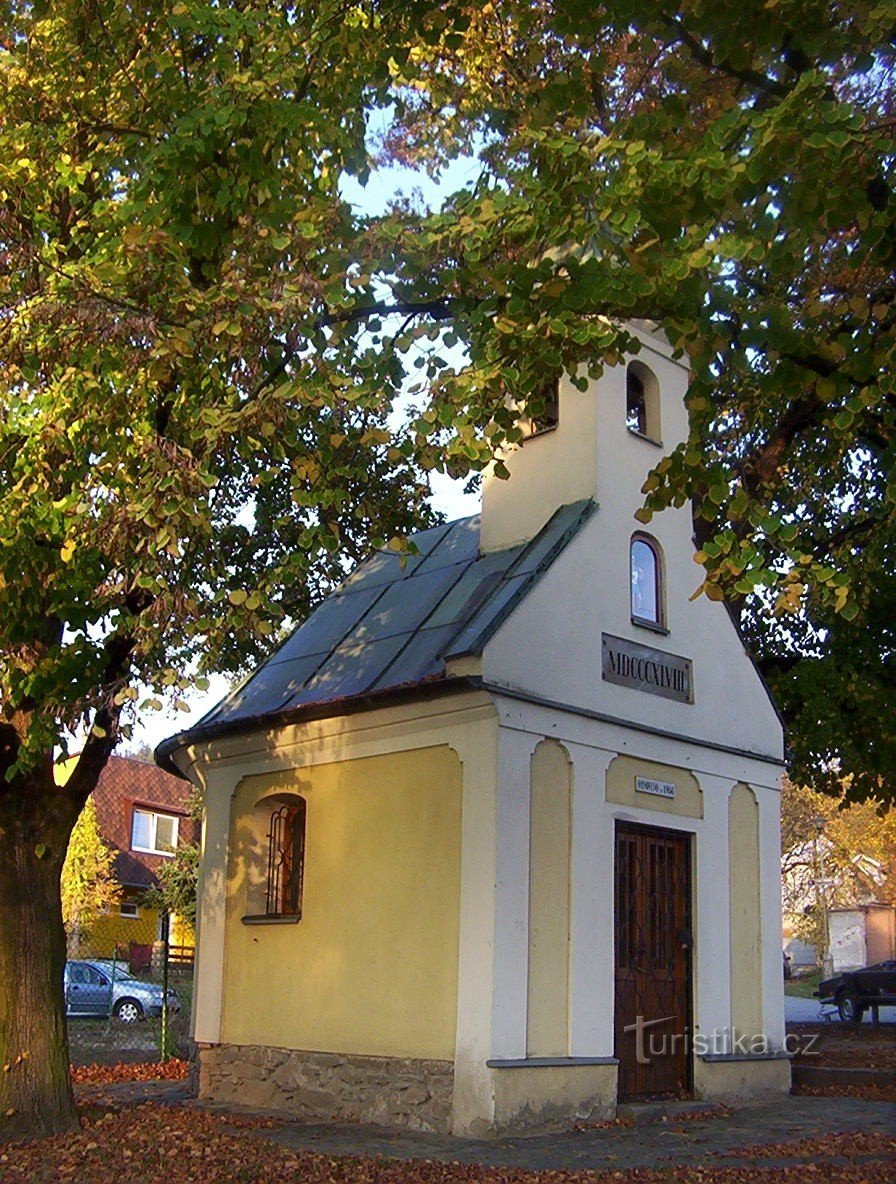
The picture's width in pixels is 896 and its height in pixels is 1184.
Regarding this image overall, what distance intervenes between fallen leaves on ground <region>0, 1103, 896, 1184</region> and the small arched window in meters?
5.42

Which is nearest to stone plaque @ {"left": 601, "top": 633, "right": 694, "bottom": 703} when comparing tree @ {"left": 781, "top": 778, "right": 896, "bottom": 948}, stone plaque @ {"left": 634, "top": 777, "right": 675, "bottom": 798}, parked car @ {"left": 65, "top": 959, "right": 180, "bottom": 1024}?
stone plaque @ {"left": 634, "top": 777, "right": 675, "bottom": 798}

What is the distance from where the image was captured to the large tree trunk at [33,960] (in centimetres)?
986

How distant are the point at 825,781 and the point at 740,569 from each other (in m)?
13.4

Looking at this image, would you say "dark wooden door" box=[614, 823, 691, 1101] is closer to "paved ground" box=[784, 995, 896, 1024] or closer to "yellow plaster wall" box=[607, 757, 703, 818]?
"yellow plaster wall" box=[607, 757, 703, 818]

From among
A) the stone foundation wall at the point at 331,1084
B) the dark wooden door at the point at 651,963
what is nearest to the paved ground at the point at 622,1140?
the stone foundation wall at the point at 331,1084

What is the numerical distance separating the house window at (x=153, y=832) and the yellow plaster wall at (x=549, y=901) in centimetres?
3394

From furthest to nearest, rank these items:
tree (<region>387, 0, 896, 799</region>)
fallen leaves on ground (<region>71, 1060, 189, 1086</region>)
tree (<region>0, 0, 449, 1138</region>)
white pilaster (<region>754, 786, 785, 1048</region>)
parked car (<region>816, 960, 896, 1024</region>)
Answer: parked car (<region>816, 960, 896, 1024</region>)
fallen leaves on ground (<region>71, 1060, 189, 1086</region>)
white pilaster (<region>754, 786, 785, 1048</region>)
tree (<region>0, 0, 449, 1138</region>)
tree (<region>387, 0, 896, 799</region>)

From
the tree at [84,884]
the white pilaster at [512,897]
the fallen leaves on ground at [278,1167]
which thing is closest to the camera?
the fallen leaves on ground at [278,1167]

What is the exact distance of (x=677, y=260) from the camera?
22.2 feet

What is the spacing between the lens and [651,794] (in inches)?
512

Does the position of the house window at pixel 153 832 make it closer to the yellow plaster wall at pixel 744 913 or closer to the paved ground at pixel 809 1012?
the paved ground at pixel 809 1012

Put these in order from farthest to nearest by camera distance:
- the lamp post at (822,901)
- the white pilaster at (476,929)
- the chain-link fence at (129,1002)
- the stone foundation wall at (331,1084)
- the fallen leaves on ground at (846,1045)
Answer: the lamp post at (822,901)
the chain-link fence at (129,1002)
the fallen leaves on ground at (846,1045)
the stone foundation wall at (331,1084)
the white pilaster at (476,929)

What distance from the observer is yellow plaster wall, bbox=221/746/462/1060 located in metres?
11.6

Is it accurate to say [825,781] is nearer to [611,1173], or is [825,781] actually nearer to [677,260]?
[611,1173]
